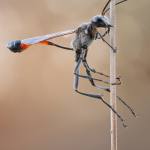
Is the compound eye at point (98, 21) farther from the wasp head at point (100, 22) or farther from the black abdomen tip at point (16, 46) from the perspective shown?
the black abdomen tip at point (16, 46)

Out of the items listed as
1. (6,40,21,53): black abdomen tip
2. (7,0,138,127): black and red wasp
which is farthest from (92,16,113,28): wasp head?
(6,40,21,53): black abdomen tip

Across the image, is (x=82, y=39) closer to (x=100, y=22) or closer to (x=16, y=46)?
(x=100, y=22)

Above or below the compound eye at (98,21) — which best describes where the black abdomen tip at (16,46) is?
below

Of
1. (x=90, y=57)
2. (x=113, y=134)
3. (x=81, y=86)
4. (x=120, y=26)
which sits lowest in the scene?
(x=113, y=134)

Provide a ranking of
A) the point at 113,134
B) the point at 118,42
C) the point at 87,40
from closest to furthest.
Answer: the point at 113,134 → the point at 87,40 → the point at 118,42

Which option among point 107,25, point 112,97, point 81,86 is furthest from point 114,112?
point 81,86

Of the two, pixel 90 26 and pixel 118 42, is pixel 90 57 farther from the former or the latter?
pixel 90 26

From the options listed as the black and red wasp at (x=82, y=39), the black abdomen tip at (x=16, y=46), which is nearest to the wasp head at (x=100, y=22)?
the black and red wasp at (x=82, y=39)

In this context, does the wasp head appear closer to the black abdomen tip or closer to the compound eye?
the compound eye

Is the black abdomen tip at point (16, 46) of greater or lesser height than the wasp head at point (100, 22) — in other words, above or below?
below

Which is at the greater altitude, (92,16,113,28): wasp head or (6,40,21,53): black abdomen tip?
(92,16,113,28): wasp head

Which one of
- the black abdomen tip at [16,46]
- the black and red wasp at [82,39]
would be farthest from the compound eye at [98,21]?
the black abdomen tip at [16,46]
